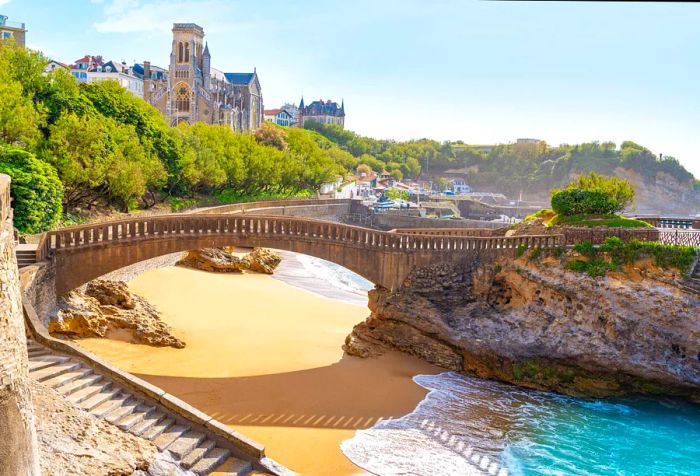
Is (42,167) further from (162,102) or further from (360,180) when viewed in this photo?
(360,180)


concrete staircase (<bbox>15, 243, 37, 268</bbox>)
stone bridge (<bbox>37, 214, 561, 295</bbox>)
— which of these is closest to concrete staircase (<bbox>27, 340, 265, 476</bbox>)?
concrete staircase (<bbox>15, 243, 37, 268</bbox>)

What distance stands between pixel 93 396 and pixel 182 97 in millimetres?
89365

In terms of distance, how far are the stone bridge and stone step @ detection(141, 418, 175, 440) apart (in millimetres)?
9074

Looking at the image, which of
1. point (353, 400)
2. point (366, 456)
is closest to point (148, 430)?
point (366, 456)

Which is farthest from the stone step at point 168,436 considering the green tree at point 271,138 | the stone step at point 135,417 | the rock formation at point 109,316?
the green tree at point 271,138

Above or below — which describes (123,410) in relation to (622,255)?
below

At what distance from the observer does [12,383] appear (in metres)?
10.8

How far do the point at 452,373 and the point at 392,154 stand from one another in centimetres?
13428

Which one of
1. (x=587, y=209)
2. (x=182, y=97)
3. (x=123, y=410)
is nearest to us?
(x=123, y=410)

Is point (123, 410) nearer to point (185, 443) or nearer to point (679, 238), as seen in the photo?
point (185, 443)

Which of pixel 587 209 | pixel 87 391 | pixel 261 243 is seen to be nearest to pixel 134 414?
pixel 87 391

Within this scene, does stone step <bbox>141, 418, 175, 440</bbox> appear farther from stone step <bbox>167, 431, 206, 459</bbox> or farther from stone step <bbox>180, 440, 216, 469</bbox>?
stone step <bbox>180, 440, 216, 469</bbox>

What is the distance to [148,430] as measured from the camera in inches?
603

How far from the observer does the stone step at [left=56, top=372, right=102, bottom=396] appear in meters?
15.4
